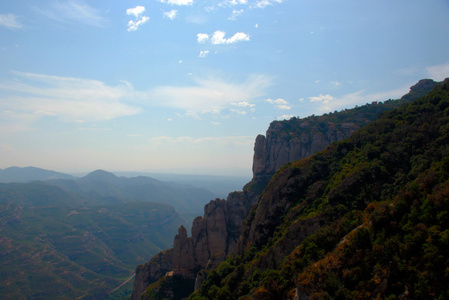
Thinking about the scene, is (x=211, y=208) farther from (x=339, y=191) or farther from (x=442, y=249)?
(x=442, y=249)

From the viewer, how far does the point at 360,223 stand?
107ft

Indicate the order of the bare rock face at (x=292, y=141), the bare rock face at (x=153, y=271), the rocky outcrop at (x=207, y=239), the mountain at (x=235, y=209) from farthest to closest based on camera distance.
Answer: the bare rock face at (x=292, y=141) → the bare rock face at (x=153, y=271) → the rocky outcrop at (x=207, y=239) → the mountain at (x=235, y=209)

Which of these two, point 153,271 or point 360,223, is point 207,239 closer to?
point 153,271

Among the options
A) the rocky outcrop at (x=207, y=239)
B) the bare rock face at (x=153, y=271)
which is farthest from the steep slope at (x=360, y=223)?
the bare rock face at (x=153, y=271)

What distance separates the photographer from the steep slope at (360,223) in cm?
2334

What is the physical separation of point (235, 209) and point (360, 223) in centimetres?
5205

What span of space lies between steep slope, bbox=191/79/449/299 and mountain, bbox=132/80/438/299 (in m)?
6.43

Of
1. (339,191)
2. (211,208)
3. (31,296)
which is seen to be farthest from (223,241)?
(31,296)

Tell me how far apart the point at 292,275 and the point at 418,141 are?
29.2 m

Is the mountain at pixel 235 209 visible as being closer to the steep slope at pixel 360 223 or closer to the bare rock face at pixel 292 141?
the bare rock face at pixel 292 141

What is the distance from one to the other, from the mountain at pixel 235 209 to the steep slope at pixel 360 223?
6.43m

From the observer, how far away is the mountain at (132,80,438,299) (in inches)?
2805

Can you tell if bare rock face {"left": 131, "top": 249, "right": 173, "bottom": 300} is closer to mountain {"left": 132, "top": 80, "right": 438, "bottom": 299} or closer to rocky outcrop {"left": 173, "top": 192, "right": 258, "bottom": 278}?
mountain {"left": 132, "top": 80, "right": 438, "bottom": 299}

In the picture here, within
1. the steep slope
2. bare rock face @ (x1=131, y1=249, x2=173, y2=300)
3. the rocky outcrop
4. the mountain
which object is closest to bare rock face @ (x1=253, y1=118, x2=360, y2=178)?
the mountain
